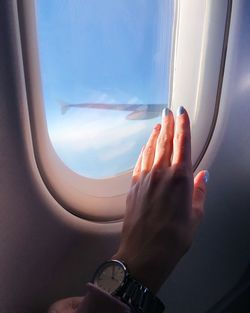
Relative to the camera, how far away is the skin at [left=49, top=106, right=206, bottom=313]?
2.12 ft

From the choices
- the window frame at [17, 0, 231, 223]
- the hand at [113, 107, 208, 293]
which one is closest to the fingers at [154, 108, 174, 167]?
the hand at [113, 107, 208, 293]

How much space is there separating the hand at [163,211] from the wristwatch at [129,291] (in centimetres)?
2

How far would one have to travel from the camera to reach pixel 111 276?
0.64 metres

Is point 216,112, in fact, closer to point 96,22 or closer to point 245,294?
point 96,22

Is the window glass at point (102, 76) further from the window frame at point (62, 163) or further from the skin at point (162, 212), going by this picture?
the skin at point (162, 212)

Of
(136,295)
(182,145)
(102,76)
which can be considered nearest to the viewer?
(136,295)

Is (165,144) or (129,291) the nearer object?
(129,291)

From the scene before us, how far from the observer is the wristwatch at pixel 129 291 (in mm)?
607

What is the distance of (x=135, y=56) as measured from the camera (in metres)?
0.95

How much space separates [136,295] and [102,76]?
0.53 m

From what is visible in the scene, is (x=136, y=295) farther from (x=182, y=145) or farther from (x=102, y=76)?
(x=102, y=76)

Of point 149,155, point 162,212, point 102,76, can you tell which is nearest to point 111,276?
point 162,212

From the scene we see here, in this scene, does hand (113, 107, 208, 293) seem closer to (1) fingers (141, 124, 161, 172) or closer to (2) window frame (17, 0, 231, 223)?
(1) fingers (141, 124, 161, 172)

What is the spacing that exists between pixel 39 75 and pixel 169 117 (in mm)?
299
